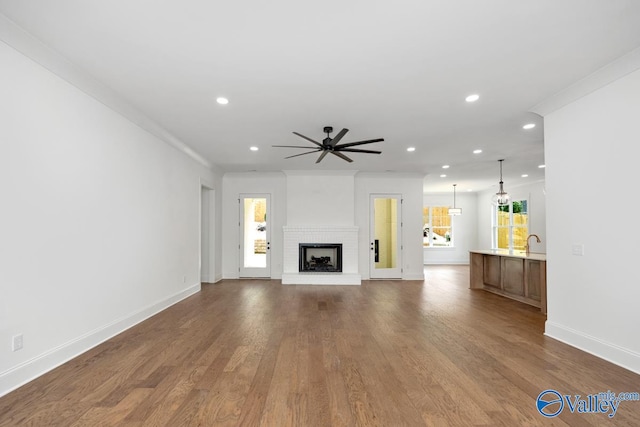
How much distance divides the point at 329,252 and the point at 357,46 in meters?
5.69

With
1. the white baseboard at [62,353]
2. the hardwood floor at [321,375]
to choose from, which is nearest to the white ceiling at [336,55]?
the white baseboard at [62,353]

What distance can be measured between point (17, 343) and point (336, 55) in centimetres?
341

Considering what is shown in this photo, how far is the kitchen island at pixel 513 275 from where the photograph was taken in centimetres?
513

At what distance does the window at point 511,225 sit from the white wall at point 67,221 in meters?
9.52

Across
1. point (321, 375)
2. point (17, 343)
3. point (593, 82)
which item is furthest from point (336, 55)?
point (17, 343)

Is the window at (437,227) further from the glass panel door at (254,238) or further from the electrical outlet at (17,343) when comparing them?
the electrical outlet at (17,343)

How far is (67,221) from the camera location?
9.78ft

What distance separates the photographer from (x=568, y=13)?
225 centimetres

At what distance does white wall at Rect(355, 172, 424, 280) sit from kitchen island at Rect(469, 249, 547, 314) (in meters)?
1.55

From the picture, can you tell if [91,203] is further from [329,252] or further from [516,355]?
[329,252]

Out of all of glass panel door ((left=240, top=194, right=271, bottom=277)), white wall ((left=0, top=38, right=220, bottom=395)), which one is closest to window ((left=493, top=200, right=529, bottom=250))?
glass panel door ((left=240, top=194, right=271, bottom=277))

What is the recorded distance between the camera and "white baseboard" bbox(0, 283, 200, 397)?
2.40m

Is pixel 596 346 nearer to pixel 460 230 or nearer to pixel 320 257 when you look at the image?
pixel 320 257

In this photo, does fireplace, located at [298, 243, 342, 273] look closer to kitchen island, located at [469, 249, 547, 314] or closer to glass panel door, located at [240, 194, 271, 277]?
glass panel door, located at [240, 194, 271, 277]
